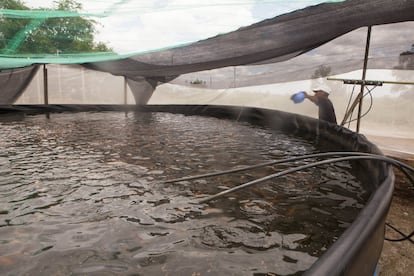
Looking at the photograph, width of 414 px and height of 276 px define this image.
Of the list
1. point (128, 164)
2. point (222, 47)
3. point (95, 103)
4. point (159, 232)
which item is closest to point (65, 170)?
point (128, 164)

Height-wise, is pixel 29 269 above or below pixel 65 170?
below

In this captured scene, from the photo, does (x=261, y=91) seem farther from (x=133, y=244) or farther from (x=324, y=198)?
(x=133, y=244)

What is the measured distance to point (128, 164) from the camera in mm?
Answer: 2607

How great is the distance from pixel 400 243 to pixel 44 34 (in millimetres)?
6236

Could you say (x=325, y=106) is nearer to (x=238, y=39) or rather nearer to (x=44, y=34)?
(x=238, y=39)

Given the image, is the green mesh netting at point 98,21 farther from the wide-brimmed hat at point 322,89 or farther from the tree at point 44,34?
the wide-brimmed hat at point 322,89

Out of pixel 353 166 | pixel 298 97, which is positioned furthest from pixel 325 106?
pixel 353 166

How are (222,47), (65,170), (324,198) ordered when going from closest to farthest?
(324,198), (65,170), (222,47)

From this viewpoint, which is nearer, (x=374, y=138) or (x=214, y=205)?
(x=214, y=205)

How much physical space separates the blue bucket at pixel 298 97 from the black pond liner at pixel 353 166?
1.06 feet

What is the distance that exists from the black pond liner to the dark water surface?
0.88 feet

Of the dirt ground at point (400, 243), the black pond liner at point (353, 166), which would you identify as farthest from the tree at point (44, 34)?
the dirt ground at point (400, 243)

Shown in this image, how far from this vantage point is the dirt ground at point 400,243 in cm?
171

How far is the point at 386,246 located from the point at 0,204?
272cm
